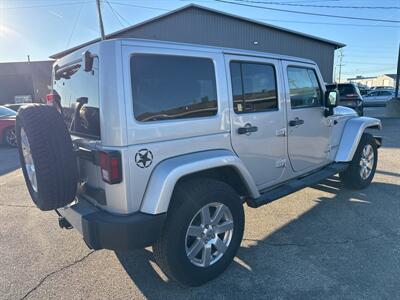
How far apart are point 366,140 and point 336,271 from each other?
278 centimetres

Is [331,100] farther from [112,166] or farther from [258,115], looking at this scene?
[112,166]

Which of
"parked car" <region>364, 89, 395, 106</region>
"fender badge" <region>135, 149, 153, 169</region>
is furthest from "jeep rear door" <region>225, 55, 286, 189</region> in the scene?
"parked car" <region>364, 89, 395, 106</region>

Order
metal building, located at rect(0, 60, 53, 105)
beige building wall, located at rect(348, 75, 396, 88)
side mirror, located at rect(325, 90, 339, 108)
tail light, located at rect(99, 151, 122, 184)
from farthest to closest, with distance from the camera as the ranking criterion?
beige building wall, located at rect(348, 75, 396, 88) < metal building, located at rect(0, 60, 53, 105) < side mirror, located at rect(325, 90, 339, 108) < tail light, located at rect(99, 151, 122, 184)

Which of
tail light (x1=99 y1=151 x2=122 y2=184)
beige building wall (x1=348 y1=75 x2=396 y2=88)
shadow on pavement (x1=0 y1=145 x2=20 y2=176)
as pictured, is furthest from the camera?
beige building wall (x1=348 y1=75 x2=396 y2=88)

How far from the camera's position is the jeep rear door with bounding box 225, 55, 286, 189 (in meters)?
3.06

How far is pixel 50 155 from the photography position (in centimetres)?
234

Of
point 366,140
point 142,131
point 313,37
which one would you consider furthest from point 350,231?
point 313,37

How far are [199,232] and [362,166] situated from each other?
344 cm

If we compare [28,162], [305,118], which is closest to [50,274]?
[28,162]

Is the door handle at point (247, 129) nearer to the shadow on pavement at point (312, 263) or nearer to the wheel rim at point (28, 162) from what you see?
the shadow on pavement at point (312, 263)

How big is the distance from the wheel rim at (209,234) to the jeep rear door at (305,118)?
1.34m

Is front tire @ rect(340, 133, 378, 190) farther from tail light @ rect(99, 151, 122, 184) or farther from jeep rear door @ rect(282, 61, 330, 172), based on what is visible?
tail light @ rect(99, 151, 122, 184)

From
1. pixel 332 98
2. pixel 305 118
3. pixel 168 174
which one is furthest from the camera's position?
pixel 332 98

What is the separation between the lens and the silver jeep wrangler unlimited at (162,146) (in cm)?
231
